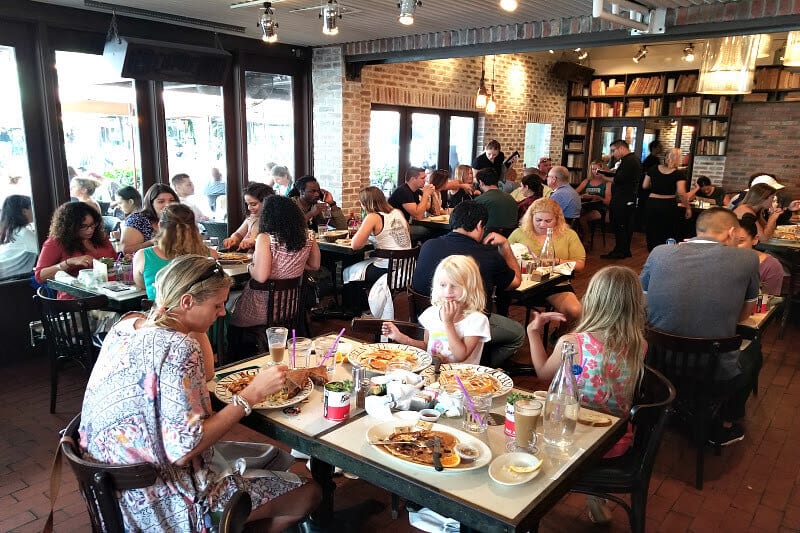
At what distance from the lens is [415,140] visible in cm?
912

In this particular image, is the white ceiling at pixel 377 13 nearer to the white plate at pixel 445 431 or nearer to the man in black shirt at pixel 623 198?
the white plate at pixel 445 431

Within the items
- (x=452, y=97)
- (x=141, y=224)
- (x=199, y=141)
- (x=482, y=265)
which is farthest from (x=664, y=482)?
(x=452, y=97)

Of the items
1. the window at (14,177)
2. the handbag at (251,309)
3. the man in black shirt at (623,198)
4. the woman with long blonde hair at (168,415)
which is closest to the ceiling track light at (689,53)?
the man in black shirt at (623,198)

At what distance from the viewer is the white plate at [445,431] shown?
1753 millimetres

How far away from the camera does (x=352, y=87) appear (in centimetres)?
719

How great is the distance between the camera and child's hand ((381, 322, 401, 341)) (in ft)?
9.36

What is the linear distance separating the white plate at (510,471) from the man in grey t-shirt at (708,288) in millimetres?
1875

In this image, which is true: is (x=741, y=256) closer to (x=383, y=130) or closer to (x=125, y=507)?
(x=125, y=507)

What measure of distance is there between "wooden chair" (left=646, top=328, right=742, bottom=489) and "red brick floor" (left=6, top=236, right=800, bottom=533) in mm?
182

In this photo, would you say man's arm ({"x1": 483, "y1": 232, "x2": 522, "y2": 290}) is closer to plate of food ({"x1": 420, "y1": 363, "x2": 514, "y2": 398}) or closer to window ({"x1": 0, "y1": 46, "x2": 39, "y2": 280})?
plate of food ({"x1": 420, "y1": 363, "x2": 514, "y2": 398})

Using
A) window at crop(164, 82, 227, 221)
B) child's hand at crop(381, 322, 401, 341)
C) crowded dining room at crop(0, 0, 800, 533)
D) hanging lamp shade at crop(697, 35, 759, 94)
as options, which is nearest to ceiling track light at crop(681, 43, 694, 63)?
crowded dining room at crop(0, 0, 800, 533)

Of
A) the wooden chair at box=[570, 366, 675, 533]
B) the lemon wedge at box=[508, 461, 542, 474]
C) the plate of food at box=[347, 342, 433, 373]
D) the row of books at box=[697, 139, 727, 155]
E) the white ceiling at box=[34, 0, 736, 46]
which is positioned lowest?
the wooden chair at box=[570, 366, 675, 533]

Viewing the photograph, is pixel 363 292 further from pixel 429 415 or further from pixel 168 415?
pixel 168 415

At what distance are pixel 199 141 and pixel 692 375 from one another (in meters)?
5.31
